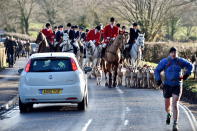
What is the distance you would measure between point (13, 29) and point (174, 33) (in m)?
22.0

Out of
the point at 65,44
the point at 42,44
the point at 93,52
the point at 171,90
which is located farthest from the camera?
the point at 93,52

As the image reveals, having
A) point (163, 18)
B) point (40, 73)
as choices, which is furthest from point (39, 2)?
point (40, 73)

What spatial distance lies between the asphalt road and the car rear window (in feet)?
3.82

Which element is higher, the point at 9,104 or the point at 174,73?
the point at 174,73

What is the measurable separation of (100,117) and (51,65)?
2.12 meters

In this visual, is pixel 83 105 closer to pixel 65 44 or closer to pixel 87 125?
pixel 87 125

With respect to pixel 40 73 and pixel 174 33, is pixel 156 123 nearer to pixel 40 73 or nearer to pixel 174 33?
pixel 40 73

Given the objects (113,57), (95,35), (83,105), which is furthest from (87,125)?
(95,35)

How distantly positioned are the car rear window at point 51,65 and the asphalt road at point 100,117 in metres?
1.16

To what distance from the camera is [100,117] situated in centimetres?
1554

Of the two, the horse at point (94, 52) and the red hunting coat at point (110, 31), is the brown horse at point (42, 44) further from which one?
the red hunting coat at point (110, 31)

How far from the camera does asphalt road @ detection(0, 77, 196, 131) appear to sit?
45.0 feet

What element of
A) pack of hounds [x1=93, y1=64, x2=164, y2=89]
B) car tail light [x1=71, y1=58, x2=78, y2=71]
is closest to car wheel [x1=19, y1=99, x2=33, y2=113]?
car tail light [x1=71, y1=58, x2=78, y2=71]

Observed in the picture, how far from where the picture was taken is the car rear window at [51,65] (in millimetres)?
16531
